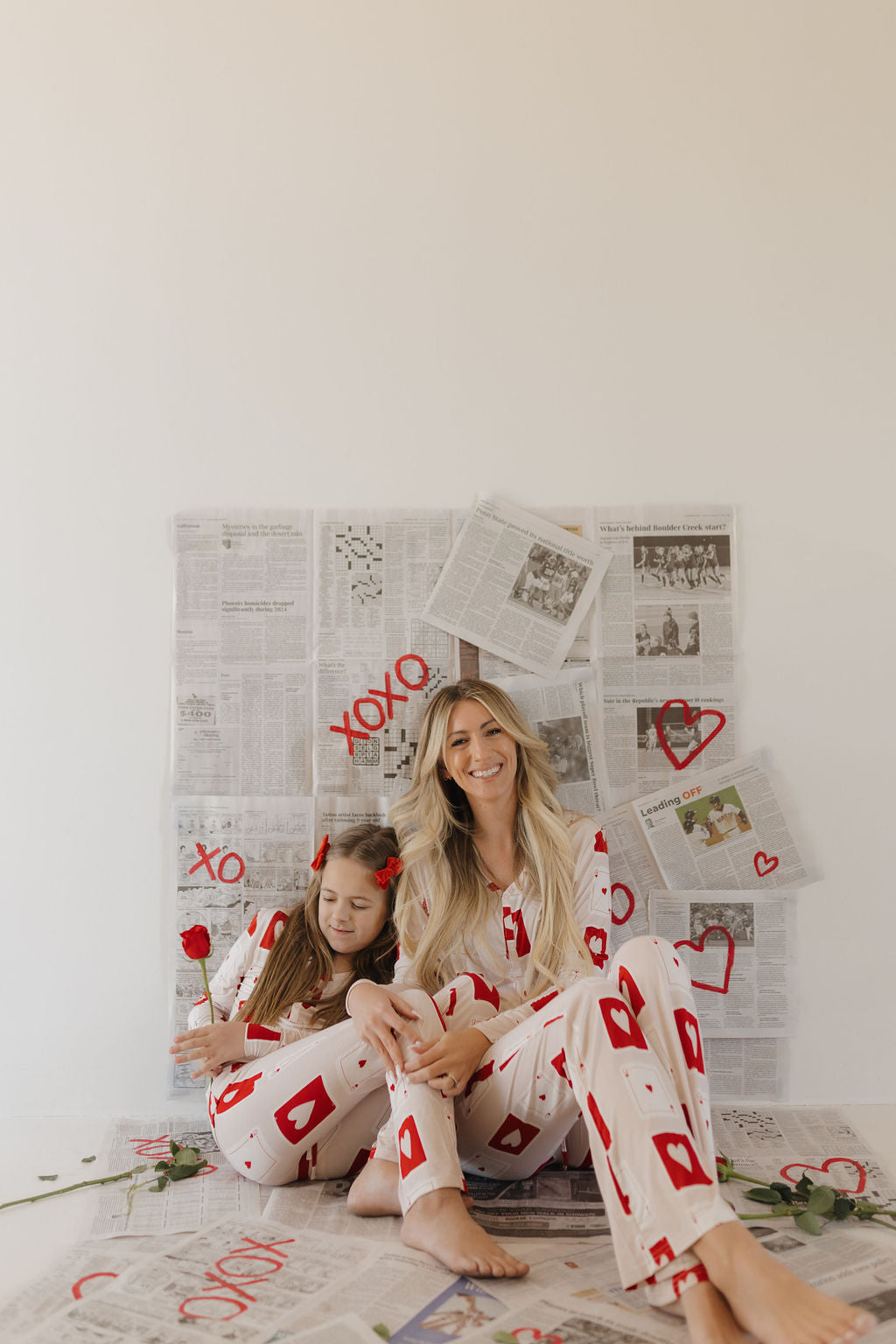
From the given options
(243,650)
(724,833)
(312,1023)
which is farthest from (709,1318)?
(243,650)

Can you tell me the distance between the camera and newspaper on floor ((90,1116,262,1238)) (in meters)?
1.47

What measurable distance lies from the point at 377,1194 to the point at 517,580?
1.07 m

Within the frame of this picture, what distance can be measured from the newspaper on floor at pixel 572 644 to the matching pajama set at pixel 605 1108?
1.57 ft

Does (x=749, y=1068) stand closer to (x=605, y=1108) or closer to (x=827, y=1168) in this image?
(x=827, y=1168)

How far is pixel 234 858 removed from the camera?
1.95 m

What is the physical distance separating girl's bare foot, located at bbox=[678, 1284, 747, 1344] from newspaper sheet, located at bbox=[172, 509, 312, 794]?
110 cm

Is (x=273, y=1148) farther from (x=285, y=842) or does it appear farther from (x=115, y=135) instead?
(x=115, y=135)

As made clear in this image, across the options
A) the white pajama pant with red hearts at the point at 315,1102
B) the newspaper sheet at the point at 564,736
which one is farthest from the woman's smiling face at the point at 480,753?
the white pajama pant with red hearts at the point at 315,1102

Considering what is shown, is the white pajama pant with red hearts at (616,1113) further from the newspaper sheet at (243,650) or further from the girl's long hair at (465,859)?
the newspaper sheet at (243,650)

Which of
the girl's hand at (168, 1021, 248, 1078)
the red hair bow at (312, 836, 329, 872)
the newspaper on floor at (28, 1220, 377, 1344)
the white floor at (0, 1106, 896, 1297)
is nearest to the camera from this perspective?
the newspaper on floor at (28, 1220, 377, 1344)

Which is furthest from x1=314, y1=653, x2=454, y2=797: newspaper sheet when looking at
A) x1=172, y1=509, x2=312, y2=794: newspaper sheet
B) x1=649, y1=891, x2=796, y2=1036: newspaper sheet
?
x1=649, y1=891, x2=796, y2=1036: newspaper sheet

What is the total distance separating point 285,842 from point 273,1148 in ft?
1.84

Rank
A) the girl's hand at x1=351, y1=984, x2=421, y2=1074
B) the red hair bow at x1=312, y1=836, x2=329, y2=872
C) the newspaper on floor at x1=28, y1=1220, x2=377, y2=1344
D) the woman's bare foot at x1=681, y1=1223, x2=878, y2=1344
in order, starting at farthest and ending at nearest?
the red hair bow at x1=312, y1=836, x2=329, y2=872 → the girl's hand at x1=351, y1=984, x2=421, y2=1074 → the newspaper on floor at x1=28, y1=1220, x2=377, y2=1344 → the woman's bare foot at x1=681, y1=1223, x2=878, y2=1344

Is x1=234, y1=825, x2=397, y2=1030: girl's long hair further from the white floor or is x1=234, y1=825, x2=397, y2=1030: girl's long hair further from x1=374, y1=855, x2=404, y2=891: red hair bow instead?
the white floor
